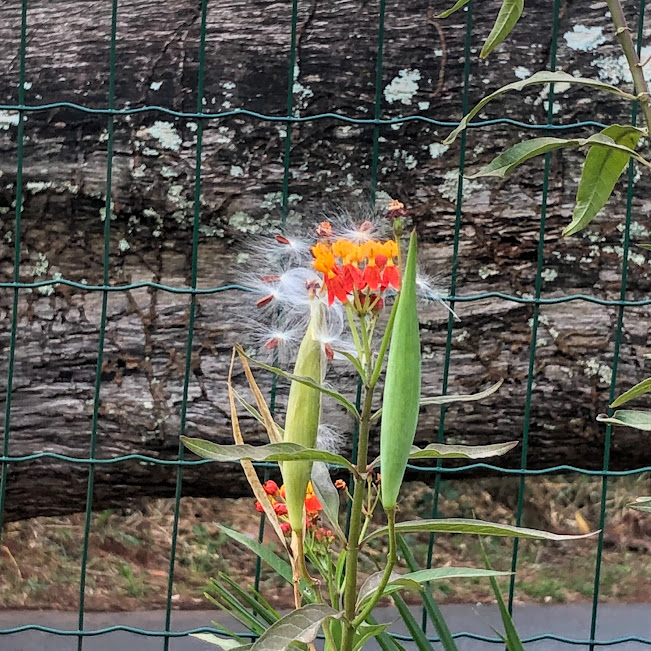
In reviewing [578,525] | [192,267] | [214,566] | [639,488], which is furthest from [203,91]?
[639,488]

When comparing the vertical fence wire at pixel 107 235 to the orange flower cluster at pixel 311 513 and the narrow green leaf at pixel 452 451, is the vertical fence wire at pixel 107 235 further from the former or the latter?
the narrow green leaf at pixel 452 451

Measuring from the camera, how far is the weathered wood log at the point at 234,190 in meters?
1.87

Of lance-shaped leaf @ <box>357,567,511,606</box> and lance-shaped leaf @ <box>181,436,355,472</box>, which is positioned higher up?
lance-shaped leaf @ <box>181,436,355,472</box>

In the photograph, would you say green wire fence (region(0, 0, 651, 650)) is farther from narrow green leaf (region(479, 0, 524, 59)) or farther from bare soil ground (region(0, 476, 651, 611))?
bare soil ground (region(0, 476, 651, 611))

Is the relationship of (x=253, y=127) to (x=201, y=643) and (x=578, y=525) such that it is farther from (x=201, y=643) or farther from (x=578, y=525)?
(x=578, y=525)

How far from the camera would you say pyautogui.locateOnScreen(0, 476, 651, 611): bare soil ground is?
10.0 feet

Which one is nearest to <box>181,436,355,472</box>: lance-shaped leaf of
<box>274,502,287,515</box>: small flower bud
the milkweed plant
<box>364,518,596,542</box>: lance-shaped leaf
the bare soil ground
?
the milkweed plant

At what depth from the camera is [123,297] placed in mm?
1887

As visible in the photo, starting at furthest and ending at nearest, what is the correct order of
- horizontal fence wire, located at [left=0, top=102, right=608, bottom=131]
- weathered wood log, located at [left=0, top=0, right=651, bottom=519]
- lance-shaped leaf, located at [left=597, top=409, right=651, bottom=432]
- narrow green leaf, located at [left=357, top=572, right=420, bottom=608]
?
weathered wood log, located at [left=0, top=0, right=651, bottom=519]
horizontal fence wire, located at [left=0, top=102, right=608, bottom=131]
lance-shaped leaf, located at [left=597, top=409, right=651, bottom=432]
narrow green leaf, located at [left=357, top=572, right=420, bottom=608]

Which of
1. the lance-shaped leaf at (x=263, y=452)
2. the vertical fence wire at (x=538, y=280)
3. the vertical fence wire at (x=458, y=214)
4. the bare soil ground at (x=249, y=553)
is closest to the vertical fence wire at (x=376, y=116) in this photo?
the vertical fence wire at (x=458, y=214)

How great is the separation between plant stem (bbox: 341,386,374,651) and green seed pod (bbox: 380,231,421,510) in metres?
0.08

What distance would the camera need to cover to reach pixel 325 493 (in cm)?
119

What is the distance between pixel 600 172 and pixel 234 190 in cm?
90

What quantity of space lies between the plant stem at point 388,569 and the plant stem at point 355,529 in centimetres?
2
